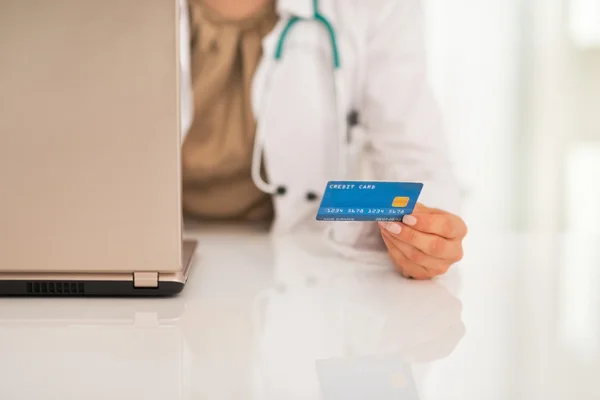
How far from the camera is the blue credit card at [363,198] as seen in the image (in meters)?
0.63

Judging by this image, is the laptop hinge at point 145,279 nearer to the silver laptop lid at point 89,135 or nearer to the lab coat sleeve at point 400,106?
the silver laptop lid at point 89,135

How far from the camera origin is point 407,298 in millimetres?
651

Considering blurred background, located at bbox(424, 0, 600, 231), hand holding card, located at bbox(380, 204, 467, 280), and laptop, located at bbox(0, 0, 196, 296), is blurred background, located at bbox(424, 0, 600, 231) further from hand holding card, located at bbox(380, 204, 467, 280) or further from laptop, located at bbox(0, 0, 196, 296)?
laptop, located at bbox(0, 0, 196, 296)

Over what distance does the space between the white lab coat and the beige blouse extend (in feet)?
0.08

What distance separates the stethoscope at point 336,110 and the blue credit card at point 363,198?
1.17 ft

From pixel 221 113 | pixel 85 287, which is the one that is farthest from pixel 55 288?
pixel 221 113

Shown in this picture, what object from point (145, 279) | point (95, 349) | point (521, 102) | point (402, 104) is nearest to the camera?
point (95, 349)

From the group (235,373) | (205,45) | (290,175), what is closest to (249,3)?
(205,45)

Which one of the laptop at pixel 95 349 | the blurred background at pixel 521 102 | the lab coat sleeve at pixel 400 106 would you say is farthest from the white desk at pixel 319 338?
the blurred background at pixel 521 102

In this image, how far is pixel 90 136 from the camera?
583 millimetres

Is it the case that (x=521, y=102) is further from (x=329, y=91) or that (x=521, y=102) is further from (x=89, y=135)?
(x=89, y=135)

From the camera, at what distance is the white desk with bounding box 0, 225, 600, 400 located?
43 centimetres

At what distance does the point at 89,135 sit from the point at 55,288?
163 mm

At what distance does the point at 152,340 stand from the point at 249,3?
682 mm
